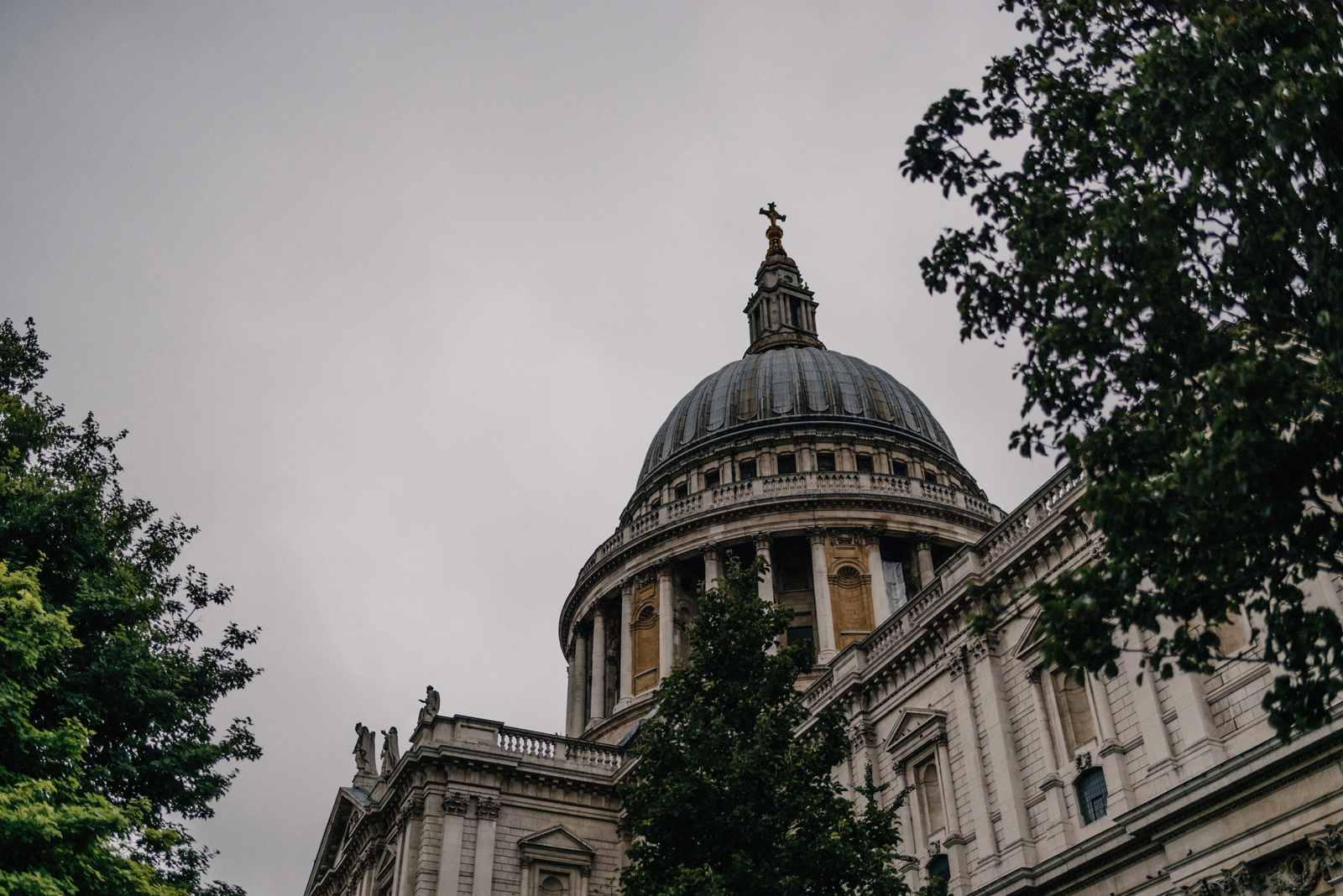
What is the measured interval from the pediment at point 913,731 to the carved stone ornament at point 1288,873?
24.6ft

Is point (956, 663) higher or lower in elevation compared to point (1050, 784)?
higher

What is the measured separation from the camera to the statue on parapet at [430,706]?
33.7 m

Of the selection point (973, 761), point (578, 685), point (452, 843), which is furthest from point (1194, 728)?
point (578, 685)

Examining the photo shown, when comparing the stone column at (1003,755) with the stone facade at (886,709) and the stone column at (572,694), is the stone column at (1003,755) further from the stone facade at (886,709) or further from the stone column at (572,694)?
the stone column at (572,694)

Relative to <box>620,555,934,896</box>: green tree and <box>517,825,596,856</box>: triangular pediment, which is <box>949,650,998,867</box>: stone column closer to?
<box>620,555,934,896</box>: green tree

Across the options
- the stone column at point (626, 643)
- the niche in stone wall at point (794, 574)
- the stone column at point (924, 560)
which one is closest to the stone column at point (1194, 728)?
the stone column at point (924, 560)

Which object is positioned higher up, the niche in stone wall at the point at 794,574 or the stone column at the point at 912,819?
the niche in stone wall at the point at 794,574

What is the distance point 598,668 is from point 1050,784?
29.5 m

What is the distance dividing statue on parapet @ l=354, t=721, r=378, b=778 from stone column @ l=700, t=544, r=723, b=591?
14.9 metres

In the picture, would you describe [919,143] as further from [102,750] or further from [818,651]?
[818,651]

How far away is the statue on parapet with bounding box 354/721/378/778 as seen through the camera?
4462 cm

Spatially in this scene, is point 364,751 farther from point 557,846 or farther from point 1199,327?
point 1199,327

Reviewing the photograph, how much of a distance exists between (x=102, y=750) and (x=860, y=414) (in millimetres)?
39756

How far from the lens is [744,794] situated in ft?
57.4
